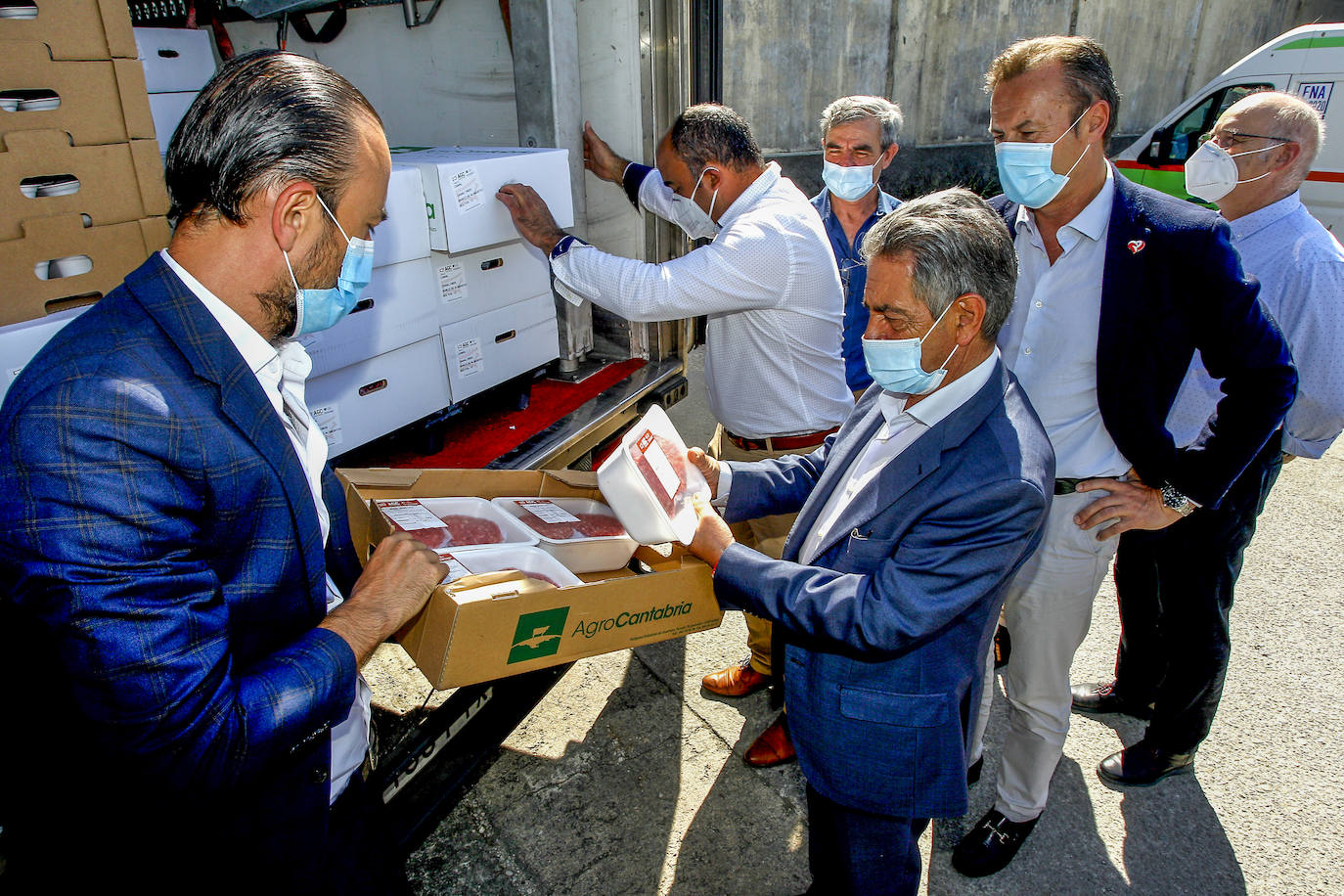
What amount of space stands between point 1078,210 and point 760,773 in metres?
2.03

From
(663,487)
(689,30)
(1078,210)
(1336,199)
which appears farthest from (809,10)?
(663,487)

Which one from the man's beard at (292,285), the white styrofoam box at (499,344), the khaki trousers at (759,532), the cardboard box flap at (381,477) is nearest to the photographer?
the man's beard at (292,285)

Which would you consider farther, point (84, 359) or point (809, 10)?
point (809, 10)

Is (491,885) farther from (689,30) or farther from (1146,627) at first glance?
(689,30)

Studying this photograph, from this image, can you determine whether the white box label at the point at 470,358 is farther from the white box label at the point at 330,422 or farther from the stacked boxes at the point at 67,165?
the stacked boxes at the point at 67,165

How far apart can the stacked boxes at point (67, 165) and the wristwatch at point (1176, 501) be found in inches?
101

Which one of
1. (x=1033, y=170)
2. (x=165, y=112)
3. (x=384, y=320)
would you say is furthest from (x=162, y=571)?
(x=165, y=112)

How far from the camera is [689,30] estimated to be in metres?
3.25

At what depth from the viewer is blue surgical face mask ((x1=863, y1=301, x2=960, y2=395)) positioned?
1.58 meters

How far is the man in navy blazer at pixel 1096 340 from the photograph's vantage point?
74.3 inches

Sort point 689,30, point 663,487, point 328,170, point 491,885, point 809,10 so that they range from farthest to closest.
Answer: point 809,10 → point 689,30 → point 491,885 → point 663,487 → point 328,170

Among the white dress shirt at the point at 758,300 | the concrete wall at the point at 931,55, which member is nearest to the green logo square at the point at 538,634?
the white dress shirt at the point at 758,300

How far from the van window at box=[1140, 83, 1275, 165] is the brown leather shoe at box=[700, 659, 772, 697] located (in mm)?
6797

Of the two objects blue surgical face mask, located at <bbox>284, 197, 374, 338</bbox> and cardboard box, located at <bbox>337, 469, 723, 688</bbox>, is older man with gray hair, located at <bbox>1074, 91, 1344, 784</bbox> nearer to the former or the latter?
cardboard box, located at <bbox>337, 469, 723, 688</bbox>
